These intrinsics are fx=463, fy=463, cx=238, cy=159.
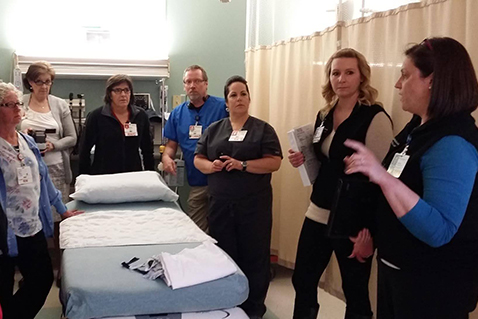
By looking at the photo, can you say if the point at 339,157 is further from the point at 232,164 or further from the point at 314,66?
the point at 314,66

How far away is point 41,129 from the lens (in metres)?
3.34

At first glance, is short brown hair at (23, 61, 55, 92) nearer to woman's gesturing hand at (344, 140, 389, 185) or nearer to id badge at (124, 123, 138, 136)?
id badge at (124, 123, 138, 136)

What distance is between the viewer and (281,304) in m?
3.08

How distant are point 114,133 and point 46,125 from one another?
0.53m

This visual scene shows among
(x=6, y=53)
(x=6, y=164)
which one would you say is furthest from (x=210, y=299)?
(x=6, y=53)

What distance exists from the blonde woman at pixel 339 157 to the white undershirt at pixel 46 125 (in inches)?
78.2

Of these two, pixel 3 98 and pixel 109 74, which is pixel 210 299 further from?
pixel 109 74

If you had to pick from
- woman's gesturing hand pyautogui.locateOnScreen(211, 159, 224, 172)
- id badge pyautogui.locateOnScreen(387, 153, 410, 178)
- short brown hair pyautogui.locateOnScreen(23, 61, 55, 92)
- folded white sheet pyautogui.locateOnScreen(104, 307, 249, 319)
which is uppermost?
short brown hair pyautogui.locateOnScreen(23, 61, 55, 92)

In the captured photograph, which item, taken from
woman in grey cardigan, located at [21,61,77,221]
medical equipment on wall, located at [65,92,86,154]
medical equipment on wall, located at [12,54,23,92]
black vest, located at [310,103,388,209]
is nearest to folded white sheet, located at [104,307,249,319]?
black vest, located at [310,103,388,209]

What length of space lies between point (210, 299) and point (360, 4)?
1.89m

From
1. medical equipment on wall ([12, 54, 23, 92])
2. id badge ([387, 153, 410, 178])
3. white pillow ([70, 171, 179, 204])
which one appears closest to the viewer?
id badge ([387, 153, 410, 178])

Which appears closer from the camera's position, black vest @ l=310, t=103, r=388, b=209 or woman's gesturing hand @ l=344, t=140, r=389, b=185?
woman's gesturing hand @ l=344, t=140, r=389, b=185

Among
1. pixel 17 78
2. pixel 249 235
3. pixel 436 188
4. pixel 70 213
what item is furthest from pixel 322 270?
pixel 17 78

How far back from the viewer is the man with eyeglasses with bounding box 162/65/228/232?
10.7 ft
